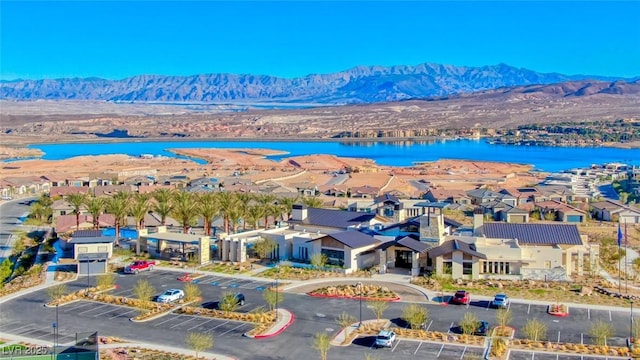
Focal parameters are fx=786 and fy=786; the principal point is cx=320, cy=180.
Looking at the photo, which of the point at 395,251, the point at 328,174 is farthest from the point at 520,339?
the point at 328,174

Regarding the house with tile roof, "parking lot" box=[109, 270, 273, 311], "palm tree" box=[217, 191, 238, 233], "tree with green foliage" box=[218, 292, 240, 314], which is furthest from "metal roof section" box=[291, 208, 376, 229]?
the house with tile roof

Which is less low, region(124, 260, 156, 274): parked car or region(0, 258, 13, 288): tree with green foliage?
region(124, 260, 156, 274): parked car

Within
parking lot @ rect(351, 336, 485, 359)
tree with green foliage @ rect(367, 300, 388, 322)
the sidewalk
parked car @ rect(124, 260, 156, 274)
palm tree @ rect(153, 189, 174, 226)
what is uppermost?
palm tree @ rect(153, 189, 174, 226)

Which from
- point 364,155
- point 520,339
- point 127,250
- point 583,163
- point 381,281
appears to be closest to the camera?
point 520,339

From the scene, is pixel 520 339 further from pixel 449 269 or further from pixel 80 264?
pixel 80 264

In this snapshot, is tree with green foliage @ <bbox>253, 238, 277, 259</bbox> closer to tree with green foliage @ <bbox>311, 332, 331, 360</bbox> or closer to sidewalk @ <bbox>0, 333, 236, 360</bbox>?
tree with green foliage @ <bbox>311, 332, 331, 360</bbox>

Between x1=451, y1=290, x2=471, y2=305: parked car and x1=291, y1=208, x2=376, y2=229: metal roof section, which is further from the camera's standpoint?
x1=291, y1=208, x2=376, y2=229: metal roof section

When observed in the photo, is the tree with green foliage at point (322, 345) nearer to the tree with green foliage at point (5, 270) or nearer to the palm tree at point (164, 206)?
the tree with green foliage at point (5, 270)
